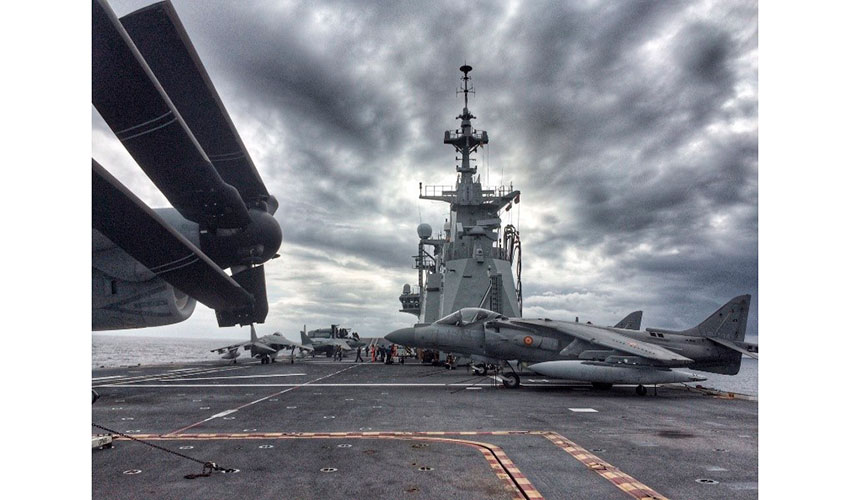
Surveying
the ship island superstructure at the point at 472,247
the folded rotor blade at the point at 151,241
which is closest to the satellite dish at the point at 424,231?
the ship island superstructure at the point at 472,247

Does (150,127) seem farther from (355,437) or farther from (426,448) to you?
(426,448)

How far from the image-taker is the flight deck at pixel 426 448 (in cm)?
574

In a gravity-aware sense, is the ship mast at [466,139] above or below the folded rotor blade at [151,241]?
above

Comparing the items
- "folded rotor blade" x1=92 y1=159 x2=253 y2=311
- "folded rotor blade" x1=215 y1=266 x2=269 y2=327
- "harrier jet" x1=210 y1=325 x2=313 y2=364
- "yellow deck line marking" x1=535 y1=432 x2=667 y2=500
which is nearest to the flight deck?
"yellow deck line marking" x1=535 y1=432 x2=667 y2=500

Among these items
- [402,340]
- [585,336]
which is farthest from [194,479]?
[585,336]

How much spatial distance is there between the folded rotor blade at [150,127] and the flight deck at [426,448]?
22.6 feet

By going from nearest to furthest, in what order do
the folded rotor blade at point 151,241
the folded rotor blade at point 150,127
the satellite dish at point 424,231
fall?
the folded rotor blade at point 150,127, the folded rotor blade at point 151,241, the satellite dish at point 424,231

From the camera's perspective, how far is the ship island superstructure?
111 ft

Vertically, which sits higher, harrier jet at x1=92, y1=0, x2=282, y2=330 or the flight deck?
harrier jet at x1=92, y1=0, x2=282, y2=330

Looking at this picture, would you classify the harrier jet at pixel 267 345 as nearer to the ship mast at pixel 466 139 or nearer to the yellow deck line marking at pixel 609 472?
the ship mast at pixel 466 139

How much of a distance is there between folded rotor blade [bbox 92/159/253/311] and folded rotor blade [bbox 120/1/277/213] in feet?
15.9

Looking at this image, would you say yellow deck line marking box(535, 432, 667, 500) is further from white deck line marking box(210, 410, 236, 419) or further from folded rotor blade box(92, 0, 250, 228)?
folded rotor blade box(92, 0, 250, 228)
